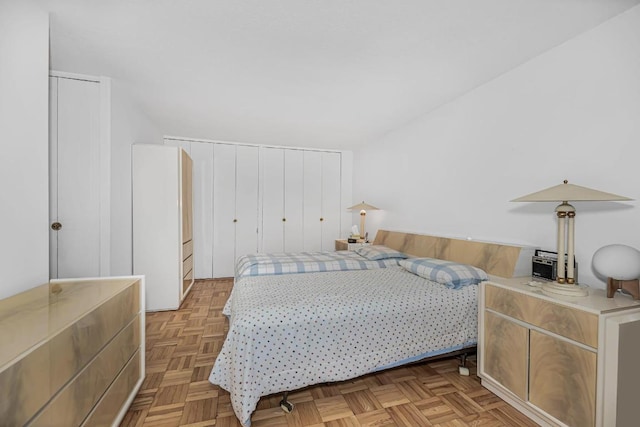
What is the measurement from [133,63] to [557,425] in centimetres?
409

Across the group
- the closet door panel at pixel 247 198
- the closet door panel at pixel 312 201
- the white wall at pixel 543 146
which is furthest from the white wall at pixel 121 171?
the white wall at pixel 543 146

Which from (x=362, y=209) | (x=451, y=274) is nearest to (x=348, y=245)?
(x=362, y=209)

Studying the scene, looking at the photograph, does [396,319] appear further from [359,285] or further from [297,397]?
[297,397]

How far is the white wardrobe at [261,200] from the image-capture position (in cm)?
493

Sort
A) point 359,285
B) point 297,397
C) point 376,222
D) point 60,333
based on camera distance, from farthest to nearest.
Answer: point 376,222, point 359,285, point 297,397, point 60,333

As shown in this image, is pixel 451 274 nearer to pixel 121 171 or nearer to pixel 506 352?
pixel 506 352

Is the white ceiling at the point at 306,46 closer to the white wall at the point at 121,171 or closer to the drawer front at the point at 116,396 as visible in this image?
the white wall at the point at 121,171

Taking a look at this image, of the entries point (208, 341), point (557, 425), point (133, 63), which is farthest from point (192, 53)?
point (557, 425)

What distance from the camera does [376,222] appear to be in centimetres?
481

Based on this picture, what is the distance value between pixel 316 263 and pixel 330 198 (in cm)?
289

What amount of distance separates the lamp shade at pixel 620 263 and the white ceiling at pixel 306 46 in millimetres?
1580

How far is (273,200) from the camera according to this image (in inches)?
212

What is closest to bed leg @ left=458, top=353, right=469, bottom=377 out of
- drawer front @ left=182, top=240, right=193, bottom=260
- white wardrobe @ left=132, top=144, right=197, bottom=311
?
white wardrobe @ left=132, top=144, right=197, bottom=311

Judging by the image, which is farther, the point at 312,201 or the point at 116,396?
the point at 312,201
